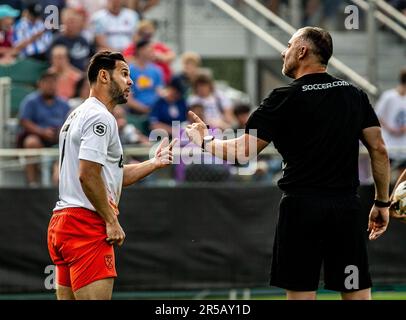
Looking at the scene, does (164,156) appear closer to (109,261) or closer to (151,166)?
(151,166)

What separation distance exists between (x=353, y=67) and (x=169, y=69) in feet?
11.4

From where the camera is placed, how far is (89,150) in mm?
7453

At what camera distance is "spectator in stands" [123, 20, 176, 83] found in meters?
15.6

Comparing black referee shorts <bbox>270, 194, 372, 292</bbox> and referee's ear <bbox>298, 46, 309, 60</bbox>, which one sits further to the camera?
referee's ear <bbox>298, 46, 309, 60</bbox>

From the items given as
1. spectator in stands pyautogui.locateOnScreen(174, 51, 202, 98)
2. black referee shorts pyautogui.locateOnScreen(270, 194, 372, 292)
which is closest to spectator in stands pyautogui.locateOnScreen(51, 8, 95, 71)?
spectator in stands pyautogui.locateOnScreen(174, 51, 202, 98)

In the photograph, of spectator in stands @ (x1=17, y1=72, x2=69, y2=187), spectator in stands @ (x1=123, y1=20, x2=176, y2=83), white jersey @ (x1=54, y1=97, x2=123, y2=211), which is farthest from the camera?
spectator in stands @ (x1=123, y1=20, x2=176, y2=83)

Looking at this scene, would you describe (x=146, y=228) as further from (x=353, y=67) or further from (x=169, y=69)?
(x=353, y=67)

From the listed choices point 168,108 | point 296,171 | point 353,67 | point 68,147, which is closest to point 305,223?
point 296,171

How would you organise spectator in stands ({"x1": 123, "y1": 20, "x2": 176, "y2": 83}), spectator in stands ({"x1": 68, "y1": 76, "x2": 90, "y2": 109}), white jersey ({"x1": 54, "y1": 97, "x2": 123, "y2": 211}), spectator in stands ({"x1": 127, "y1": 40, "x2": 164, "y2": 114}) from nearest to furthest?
1. white jersey ({"x1": 54, "y1": 97, "x2": 123, "y2": 211})
2. spectator in stands ({"x1": 68, "y1": 76, "x2": 90, "y2": 109})
3. spectator in stands ({"x1": 127, "y1": 40, "x2": 164, "y2": 114})
4. spectator in stands ({"x1": 123, "y1": 20, "x2": 176, "y2": 83})

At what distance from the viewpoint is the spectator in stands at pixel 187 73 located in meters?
15.4

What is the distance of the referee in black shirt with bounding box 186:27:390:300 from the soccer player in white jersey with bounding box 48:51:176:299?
39.1 inches

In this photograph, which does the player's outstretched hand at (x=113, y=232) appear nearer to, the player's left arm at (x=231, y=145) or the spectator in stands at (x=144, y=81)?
the player's left arm at (x=231, y=145)

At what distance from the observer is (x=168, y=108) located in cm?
1505

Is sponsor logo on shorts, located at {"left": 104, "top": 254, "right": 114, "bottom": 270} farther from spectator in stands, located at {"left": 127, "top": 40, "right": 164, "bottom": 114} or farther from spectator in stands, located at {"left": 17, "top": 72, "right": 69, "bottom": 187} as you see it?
spectator in stands, located at {"left": 127, "top": 40, "right": 164, "bottom": 114}
